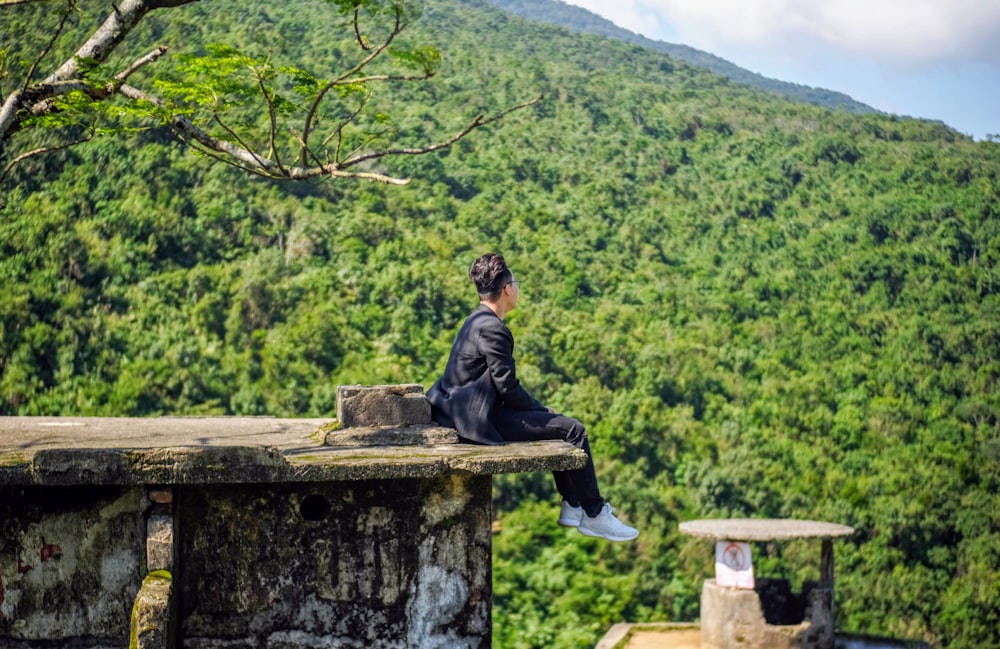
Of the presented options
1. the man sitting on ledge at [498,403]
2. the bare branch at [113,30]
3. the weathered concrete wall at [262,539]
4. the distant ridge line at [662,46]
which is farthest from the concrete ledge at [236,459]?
the distant ridge line at [662,46]

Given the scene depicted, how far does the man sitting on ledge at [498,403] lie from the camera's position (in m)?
4.96

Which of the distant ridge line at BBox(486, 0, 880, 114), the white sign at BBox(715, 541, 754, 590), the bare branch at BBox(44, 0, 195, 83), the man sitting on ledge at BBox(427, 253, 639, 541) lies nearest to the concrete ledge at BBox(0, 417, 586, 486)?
the man sitting on ledge at BBox(427, 253, 639, 541)

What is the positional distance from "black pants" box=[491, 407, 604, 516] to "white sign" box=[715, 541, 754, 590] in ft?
23.7

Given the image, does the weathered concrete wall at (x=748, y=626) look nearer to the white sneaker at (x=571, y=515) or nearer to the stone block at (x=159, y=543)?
the white sneaker at (x=571, y=515)

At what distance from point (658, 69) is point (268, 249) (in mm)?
23268

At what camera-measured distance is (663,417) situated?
19891 mm

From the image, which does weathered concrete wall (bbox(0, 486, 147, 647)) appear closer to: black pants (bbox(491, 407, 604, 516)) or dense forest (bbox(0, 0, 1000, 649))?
black pants (bbox(491, 407, 604, 516))

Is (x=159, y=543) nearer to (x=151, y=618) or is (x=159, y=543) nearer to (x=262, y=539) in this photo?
(x=151, y=618)

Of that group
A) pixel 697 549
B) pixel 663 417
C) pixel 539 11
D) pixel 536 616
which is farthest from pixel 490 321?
pixel 539 11

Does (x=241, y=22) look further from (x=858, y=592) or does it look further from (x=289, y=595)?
(x=289, y=595)

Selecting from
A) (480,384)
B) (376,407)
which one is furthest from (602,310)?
(376,407)

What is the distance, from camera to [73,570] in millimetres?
4488

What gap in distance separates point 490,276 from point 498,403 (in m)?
0.55

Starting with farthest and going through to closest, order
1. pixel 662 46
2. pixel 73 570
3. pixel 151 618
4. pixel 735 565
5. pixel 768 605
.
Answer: pixel 662 46 → pixel 768 605 → pixel 735 565 → pixel 73 570 → pixel 151 618
